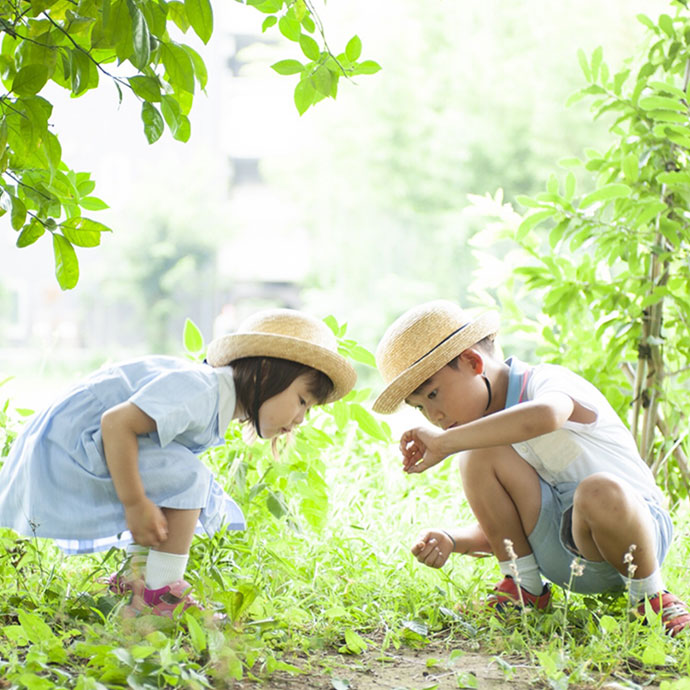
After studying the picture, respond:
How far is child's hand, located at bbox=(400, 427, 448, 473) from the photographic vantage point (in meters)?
1.09

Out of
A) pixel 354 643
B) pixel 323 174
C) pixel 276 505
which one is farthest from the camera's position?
pixel 323 174

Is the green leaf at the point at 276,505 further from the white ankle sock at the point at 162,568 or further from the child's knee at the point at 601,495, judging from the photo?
the child's knee at the point at 601,495

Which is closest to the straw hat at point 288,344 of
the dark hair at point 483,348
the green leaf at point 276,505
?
the dark hair at point 483,348

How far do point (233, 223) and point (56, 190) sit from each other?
30.5ft

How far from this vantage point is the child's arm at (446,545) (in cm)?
120

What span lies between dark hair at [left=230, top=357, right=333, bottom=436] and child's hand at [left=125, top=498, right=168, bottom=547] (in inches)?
8.1

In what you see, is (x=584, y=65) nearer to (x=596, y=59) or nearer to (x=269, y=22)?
(x=596, y=59)

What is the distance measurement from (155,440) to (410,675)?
18.4 inches

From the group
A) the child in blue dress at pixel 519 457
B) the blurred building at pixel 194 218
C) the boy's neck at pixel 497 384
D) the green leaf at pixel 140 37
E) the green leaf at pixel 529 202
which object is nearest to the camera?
the green leaf at pixel 140 37

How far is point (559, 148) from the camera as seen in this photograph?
798 cm

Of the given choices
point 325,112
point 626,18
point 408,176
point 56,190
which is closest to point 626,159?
point 56,190

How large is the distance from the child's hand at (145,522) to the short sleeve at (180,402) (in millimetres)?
87

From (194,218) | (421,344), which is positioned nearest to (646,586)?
(421,344)

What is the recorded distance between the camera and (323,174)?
939cm
